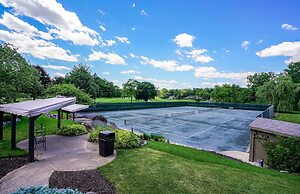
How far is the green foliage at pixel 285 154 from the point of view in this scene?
28.8 feet

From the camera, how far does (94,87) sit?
123 ft

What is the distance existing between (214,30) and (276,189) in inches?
1028

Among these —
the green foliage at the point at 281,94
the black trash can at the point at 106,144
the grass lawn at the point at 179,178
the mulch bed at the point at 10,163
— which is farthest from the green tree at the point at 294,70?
the mulch bed at the point at 10,163

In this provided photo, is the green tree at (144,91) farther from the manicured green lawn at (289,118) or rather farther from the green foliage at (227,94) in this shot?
the manicured green lawn at (289,118)

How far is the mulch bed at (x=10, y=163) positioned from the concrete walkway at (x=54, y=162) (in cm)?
26

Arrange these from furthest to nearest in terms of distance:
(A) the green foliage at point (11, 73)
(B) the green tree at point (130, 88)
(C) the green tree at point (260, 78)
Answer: (C) the green tree at point (260, 78)
(B) the green tree at point (130, 88)
(A) the green foliage at point (11, 73)

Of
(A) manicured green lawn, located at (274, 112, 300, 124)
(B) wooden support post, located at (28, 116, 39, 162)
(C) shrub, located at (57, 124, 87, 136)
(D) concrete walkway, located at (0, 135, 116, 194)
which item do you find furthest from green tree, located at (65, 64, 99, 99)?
(A) manicured green lawn, located at (274, 112, 300, 124)

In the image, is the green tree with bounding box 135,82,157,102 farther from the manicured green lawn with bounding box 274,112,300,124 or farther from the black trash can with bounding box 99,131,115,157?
the black trash can with bounding box 99,131,115,157

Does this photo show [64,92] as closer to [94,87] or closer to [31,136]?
[31,136]

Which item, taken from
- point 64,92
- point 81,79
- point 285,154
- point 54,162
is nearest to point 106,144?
point 54,162

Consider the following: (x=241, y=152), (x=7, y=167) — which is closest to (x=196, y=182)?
(x=7, y=167)

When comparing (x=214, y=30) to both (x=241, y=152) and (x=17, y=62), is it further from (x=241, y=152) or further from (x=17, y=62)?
(x=17, y=62)

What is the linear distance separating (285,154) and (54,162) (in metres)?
9.34

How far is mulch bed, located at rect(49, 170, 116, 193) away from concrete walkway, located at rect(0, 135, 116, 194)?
10.6 inches
